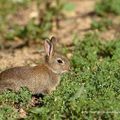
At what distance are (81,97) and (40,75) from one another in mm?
1311

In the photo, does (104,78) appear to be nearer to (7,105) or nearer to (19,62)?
(7,105)

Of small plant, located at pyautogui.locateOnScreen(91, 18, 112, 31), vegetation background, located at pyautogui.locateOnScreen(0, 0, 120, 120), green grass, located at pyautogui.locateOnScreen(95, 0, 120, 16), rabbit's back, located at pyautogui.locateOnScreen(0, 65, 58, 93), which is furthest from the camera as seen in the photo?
green grass, located at pyautogui.locateOnScreen(95, 0, 120, 16)

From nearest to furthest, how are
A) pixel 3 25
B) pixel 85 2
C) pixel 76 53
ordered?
1. pixel 76 53
2. pixel 3 25
3. pixel 85 2

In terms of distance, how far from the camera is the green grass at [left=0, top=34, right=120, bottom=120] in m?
6.37

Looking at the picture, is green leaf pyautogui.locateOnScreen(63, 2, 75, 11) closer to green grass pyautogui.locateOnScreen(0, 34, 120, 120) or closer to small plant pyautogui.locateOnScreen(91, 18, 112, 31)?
small plant pyautogui.locateOnScreen(91, 18, 112, 31)

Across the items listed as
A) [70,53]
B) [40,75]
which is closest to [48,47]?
[40,75]

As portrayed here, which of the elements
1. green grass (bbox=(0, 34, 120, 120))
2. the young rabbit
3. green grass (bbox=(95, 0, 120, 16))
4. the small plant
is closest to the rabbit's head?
the young rabbit

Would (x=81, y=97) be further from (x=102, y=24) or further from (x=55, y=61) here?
(x=102, y=24)

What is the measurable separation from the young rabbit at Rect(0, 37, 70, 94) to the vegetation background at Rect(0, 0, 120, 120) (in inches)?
7.7

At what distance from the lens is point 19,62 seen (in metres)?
9.38

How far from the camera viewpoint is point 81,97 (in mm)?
6598

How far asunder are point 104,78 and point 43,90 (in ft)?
3.22

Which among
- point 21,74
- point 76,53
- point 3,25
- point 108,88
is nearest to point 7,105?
point 21,74

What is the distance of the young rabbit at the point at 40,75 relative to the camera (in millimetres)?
7516
